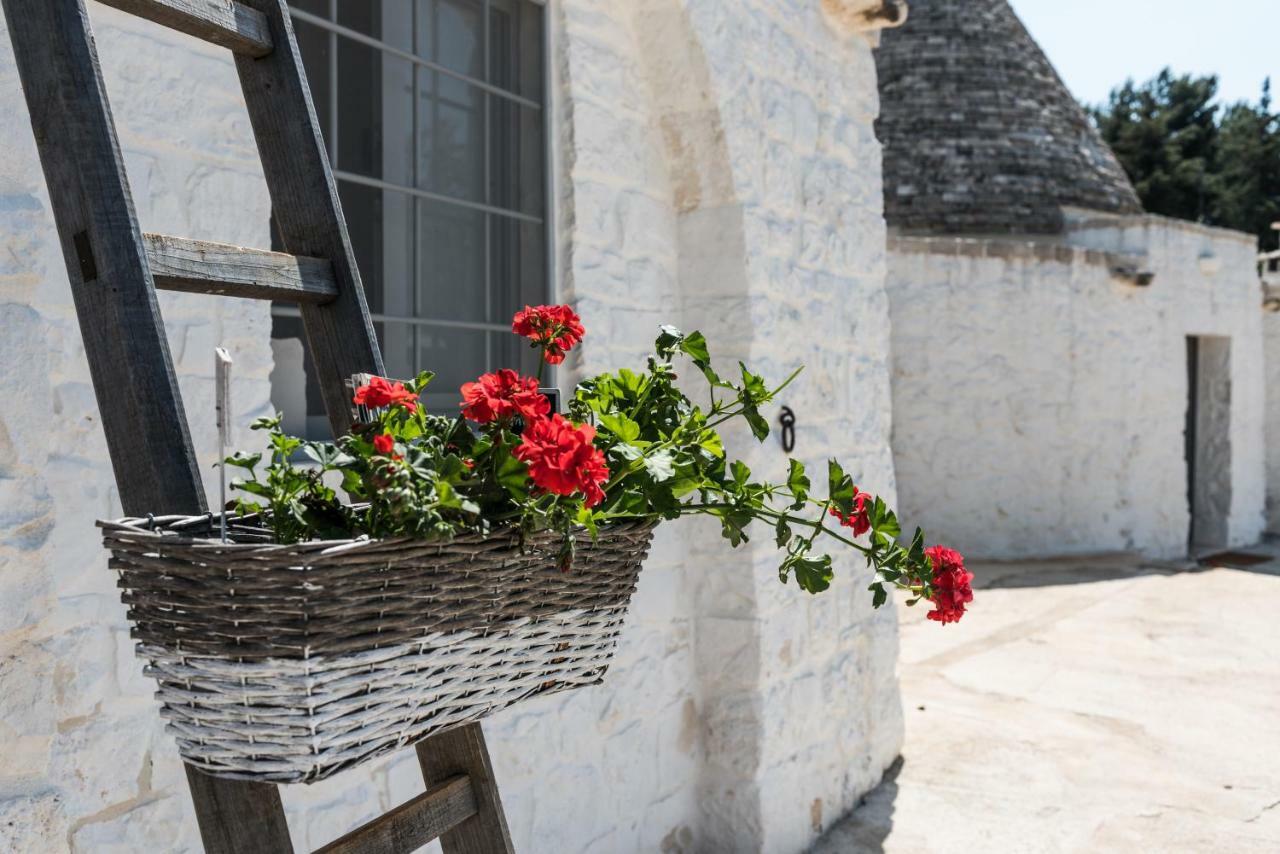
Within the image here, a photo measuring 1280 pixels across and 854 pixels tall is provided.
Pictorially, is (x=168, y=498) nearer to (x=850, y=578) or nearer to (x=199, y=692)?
(x=199, y=692)

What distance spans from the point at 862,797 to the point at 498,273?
2.28m

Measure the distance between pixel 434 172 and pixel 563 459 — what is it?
1.87m

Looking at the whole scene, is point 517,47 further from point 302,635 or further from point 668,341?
point 302,635

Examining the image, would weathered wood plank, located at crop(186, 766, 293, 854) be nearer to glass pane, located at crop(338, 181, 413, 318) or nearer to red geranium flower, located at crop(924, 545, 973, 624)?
red geranium flower, located at crop(924, 545, 973, 624)

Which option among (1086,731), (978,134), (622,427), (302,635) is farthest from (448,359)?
(978,134)

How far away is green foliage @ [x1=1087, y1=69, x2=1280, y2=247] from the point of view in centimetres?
2305

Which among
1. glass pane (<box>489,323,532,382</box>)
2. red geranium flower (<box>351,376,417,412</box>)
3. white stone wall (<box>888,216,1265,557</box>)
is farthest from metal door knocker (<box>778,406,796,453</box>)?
white stone wall (<box>888,216,1265,557</box>)

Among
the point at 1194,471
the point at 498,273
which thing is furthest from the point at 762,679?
the point at 1194,471

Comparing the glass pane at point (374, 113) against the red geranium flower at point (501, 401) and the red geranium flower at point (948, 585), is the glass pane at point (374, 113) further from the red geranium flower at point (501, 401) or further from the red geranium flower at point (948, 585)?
the red geranium flower at point (948, 585)

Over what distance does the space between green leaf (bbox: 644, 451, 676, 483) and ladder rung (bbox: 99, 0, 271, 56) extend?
0.72 meters

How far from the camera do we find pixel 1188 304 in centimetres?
1042

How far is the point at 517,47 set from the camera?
287cm

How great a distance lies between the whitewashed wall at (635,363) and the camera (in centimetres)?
152

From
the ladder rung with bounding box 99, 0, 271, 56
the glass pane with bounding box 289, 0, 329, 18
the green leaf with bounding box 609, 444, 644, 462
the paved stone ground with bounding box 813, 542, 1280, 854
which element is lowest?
the paved stone ground with bounding box 813, 542, 1280, 854
